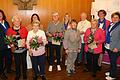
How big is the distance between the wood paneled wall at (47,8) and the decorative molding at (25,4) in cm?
10

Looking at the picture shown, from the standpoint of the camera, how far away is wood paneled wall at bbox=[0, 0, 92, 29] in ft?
21.2

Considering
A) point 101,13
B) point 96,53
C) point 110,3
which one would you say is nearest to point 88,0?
point 110,3

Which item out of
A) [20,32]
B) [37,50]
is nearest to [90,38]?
[37,50]

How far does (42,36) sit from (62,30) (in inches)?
34.3

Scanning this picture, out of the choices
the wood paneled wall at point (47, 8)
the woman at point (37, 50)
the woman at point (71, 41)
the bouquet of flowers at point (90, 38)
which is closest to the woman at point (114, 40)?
the bouquet of flowers at point (90, 38)

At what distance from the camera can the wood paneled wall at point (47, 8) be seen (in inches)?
255

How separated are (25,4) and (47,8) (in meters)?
0.73

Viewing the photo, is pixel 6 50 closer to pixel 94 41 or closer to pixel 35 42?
pixel 35 42

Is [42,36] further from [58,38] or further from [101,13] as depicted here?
[101,13]

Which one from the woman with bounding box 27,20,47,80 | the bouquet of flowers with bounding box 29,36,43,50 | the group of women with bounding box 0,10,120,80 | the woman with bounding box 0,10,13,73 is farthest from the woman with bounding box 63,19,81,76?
the woman with bounding box 0,10,13,73

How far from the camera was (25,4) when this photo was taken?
6543 mm

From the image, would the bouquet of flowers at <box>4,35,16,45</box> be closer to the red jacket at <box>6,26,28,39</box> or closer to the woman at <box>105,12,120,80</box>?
the red jacket at <box>6,26,28,39</box>

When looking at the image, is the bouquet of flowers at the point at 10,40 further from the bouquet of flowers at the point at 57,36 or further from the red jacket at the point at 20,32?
the bouquet of flowers at the point at 57,36

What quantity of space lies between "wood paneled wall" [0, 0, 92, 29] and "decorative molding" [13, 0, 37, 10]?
0.10 metres
